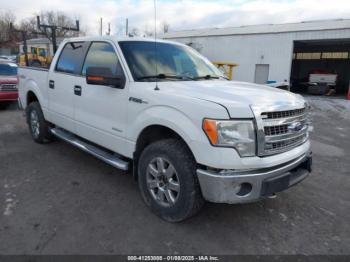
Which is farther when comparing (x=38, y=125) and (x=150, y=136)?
(x=38, y=125)

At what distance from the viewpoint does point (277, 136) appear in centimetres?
277

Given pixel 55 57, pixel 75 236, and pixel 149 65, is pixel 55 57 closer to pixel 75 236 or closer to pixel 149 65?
pixel 149 65

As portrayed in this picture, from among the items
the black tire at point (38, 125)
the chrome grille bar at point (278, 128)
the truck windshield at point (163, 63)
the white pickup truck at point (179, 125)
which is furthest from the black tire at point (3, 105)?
the chrome grille bar at point (278, 128)

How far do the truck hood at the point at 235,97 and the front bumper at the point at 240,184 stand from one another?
535 millimetres

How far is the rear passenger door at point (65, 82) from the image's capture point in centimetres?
438

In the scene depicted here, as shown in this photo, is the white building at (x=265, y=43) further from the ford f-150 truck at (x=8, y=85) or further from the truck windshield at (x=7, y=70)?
the ford f-150 truck at (x=8, y=85)

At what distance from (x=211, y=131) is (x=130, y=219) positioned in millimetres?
1407

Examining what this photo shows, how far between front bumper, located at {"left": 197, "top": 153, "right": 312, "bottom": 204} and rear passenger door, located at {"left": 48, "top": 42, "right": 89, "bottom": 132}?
8.78ft

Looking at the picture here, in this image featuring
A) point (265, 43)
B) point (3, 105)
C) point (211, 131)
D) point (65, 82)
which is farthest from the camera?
point (265, 43)

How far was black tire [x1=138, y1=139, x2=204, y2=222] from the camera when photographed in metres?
2.75

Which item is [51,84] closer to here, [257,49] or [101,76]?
[101,76]

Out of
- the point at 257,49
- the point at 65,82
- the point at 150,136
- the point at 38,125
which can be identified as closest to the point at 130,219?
the point at 150,136

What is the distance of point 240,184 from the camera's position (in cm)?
257

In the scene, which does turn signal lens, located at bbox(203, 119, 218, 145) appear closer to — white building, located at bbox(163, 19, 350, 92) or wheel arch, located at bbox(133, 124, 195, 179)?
wheel arch, located at bbox(133, 124, 195, 179)
